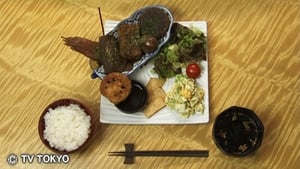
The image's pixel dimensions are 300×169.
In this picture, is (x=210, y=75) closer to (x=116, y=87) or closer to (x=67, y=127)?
(x=116, y=87)

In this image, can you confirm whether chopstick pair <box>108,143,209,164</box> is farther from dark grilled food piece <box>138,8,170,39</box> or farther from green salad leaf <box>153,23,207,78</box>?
dark grilled food piece <box>138,8,170,39</box>

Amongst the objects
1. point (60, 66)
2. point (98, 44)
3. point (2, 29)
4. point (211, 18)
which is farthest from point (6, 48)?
point (211, 18)

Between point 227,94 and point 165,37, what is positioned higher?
point 165,37

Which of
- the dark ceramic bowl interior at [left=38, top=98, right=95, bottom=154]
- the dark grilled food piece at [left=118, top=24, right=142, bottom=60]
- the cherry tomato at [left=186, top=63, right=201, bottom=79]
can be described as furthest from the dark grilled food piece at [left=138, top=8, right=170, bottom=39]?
the dark ceramic bowl interior at [left=38, top=98, right=95, bottom=154]

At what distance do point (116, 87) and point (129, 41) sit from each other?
0.15 metres

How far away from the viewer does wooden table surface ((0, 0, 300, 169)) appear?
161cm

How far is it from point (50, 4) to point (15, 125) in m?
0.41

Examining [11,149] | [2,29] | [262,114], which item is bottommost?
[11,149]

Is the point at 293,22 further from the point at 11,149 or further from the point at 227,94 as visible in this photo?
the point at 11,149

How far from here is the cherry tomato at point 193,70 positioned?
1.63m

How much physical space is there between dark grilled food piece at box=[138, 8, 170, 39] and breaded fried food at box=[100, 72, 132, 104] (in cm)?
16

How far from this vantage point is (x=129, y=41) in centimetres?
161

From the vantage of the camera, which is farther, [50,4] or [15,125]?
[50,4]

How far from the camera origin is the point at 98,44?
164cm
